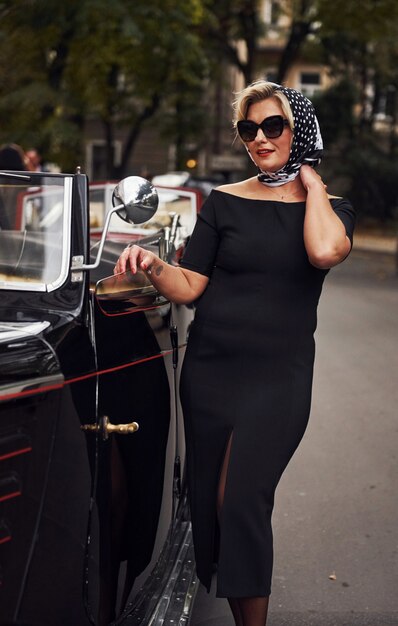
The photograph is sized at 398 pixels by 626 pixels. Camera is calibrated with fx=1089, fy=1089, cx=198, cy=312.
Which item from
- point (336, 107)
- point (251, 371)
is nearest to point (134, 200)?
point (251, 371)

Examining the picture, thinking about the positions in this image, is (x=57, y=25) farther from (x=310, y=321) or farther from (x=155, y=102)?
(x=310, y=321)

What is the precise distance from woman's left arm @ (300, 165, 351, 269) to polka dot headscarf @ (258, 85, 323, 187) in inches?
2.9

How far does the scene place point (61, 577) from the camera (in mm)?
2727

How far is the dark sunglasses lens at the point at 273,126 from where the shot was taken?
11.1 ft

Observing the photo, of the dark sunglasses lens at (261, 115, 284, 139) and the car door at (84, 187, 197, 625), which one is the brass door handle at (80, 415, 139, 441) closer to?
the car door at (84, 187, 197, 625)

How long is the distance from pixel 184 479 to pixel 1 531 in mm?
2198

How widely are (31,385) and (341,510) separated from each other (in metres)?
3.59

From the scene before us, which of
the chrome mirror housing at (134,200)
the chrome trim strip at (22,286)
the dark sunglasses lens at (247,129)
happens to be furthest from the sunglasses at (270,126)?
the chrome trim strip at (22,286)

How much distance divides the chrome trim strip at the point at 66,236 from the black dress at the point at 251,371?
0.48 m

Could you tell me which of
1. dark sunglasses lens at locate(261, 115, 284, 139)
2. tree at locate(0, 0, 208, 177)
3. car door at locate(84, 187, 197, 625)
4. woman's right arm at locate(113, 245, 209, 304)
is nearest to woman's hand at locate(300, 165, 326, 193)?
dark sunglasses lens at locate(261, 115, 284, 139)

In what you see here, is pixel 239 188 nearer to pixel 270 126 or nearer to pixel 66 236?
pixel 270 126

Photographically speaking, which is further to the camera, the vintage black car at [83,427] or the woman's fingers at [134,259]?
the woman's fingers at [134,259]

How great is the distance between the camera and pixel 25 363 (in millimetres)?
2543

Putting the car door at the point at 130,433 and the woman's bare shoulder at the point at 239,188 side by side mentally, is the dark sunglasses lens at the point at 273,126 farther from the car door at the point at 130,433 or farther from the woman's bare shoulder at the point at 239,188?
the car door at the point at 130,433
